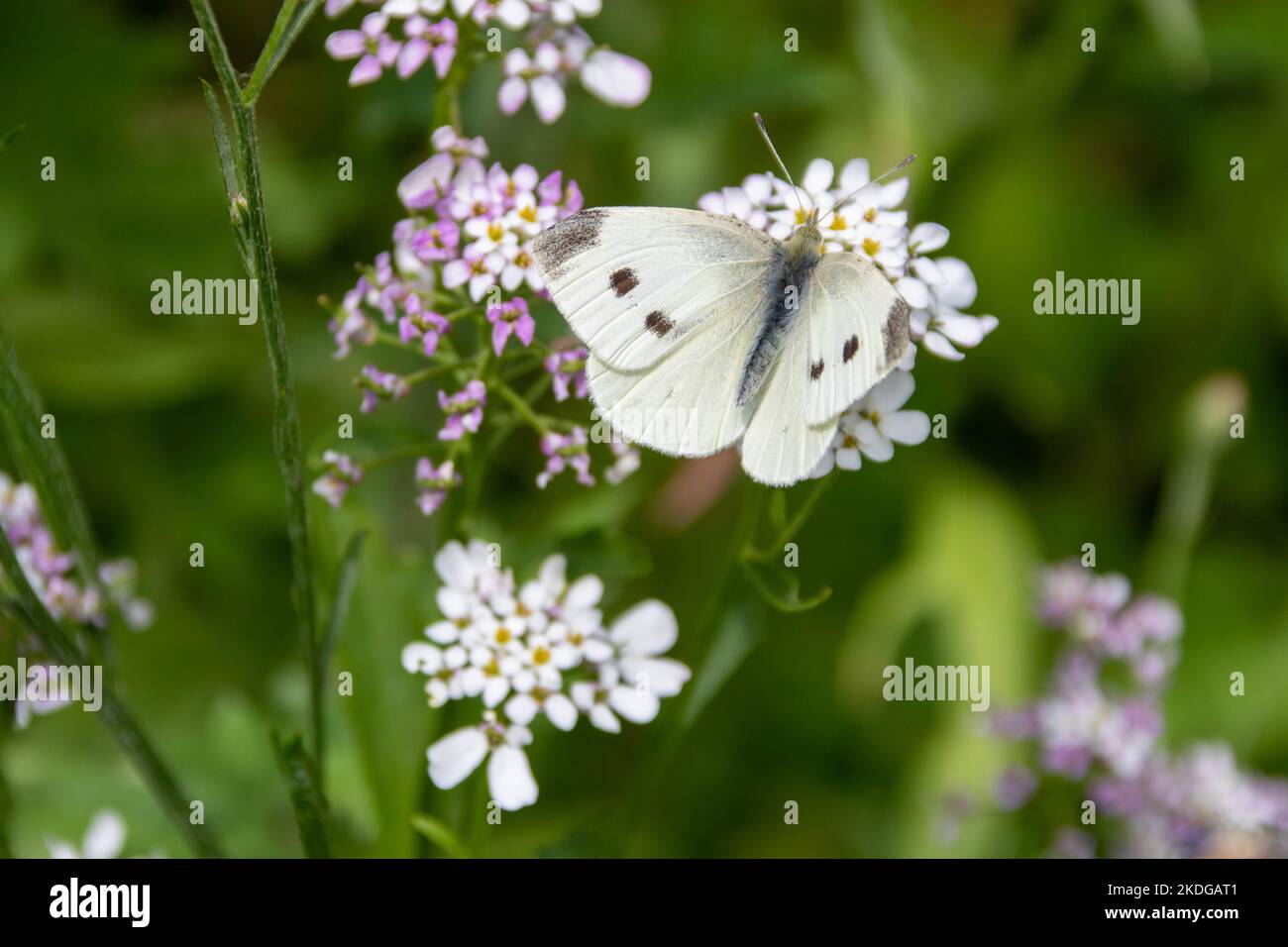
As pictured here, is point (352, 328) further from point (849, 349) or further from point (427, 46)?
point (849, 349)

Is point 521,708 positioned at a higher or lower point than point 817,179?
lower

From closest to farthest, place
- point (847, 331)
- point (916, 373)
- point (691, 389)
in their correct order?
point (847, 331)
point (691, 389)
point (916, 373)

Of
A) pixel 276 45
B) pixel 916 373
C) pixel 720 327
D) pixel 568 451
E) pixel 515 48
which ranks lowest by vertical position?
pixel 568 451

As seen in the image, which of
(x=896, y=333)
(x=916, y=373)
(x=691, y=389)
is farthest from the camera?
(x=916, y=373)

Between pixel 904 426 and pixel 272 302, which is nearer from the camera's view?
pixel 272 302

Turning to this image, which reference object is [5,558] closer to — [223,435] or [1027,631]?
[223,435]

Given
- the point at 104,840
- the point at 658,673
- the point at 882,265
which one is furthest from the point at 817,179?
the point at 104,840

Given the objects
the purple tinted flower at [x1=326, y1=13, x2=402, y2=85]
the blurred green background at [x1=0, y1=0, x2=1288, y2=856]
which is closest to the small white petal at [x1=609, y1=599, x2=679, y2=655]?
the purple tinted flower at [x1=326, y1=13, x2=402, y2=85]

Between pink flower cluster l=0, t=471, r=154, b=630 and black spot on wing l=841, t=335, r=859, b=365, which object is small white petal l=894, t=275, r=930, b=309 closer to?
black spot on wing l=841, t=335, r=859, b=365
